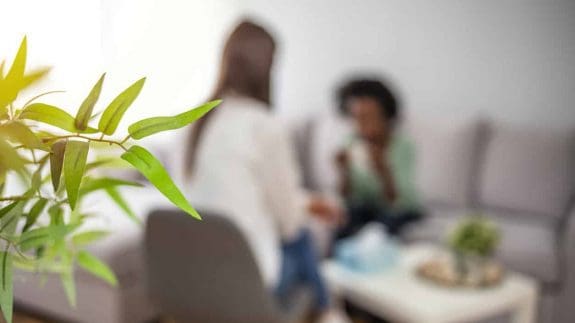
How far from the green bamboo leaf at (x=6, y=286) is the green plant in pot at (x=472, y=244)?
5.54ft

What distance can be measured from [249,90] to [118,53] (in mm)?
2475

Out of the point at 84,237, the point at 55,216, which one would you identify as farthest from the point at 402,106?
the point at 55,216

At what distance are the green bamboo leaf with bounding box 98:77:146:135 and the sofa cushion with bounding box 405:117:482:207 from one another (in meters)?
2.66

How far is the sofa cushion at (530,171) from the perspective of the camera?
2.76 meters

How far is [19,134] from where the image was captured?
18.7 inches

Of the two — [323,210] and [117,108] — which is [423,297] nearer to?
[323,210]

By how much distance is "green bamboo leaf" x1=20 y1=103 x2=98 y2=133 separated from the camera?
511mm

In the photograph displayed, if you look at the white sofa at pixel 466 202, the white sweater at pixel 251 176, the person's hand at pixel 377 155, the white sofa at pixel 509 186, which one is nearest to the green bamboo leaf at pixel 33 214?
→ the white sweater at pixel 251 176

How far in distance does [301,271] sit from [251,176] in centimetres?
34

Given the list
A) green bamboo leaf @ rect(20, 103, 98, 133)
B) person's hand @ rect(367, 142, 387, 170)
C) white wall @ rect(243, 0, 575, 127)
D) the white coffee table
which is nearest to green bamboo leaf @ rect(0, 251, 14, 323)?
green bamboo leaf @ rect(20, 103, 98, 133)

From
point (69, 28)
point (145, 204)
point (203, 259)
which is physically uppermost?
point (69, 28)

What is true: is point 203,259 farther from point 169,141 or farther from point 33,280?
point 169,141

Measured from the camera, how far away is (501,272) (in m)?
2.11

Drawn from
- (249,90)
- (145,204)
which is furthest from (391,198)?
(249,90)
